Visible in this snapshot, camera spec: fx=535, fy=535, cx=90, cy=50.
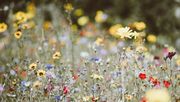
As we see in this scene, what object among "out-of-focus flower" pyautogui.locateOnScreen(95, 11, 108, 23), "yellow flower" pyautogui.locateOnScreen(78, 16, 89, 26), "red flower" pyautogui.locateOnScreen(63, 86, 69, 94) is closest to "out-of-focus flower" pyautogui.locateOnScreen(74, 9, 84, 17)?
"yellow flower" pyautogui.locateOnScreen(78, 16, 89, 26)

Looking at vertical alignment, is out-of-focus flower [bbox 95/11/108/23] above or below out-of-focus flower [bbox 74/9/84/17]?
below

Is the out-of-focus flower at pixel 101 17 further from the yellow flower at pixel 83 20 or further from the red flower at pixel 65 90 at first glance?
the red flower at pixel 65 90

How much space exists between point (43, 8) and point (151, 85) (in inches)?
188

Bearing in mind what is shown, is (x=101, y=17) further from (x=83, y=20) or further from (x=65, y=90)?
(x=65, y=90)

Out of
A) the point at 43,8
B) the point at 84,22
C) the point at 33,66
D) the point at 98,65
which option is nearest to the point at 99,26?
the point at 84,22

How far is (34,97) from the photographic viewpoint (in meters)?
3.70

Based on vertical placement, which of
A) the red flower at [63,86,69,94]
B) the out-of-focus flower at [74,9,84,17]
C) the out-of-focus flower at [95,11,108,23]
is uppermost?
the out-of-focus flower at [74,9,84,17]

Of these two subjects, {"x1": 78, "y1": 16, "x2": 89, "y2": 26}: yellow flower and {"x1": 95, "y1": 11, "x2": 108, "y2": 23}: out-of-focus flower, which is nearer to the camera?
{"x1": 95, "y1": 11, "x2": 108, "y2": 23}: out-of-focus flower

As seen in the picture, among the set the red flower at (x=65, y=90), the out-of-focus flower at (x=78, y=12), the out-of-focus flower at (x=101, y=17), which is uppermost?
the out-of-focus flower at (x=78, y=12)

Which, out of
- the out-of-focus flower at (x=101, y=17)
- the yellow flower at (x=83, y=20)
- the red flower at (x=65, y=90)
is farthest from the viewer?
the yellow flower at (x=83, y=20)

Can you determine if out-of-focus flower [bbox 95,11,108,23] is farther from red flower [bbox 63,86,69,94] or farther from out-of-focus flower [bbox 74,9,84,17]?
red flower [bbox 63,86,69,94]

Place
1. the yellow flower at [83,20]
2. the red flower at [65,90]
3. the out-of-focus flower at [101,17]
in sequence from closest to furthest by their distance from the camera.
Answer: the red flower at [65,90] < the out-of-focus flower at [101,17] < the yellow flower at [83,20]

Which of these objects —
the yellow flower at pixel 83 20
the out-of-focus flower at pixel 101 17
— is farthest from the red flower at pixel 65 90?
the yellow flower at pixel 83 20

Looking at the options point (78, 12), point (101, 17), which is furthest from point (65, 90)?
point (78, 12)
